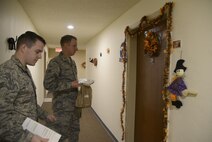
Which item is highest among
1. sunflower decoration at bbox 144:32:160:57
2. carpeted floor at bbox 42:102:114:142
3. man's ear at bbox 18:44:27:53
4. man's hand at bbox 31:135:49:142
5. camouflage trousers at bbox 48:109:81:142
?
sunflower decoration at bbox 144:32:160:57

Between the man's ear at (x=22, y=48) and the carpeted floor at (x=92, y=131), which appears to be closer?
the man's ear at (x=22, y=48)

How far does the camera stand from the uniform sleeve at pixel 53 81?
1.94 metres

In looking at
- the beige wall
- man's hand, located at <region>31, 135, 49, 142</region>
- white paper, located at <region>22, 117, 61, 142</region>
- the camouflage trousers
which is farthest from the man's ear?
the beige wall

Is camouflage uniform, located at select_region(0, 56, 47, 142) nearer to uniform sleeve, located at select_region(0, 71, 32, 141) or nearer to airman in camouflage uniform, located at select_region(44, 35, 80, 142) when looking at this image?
uniform sleeve, located at select_region(0, 71, 32, 141)

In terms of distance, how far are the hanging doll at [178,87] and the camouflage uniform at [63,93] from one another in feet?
3.44

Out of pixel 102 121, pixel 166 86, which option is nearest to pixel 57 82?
pixel 166 86

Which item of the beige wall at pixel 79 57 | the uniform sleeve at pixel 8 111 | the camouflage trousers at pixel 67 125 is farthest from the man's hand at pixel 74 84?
the beige wall at pixel 79 57

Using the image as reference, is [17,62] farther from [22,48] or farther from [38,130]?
[38,130]

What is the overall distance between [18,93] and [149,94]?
1.68 meters

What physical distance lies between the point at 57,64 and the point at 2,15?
702 mm

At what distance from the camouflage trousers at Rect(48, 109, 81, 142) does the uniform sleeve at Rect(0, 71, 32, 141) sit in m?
0.98

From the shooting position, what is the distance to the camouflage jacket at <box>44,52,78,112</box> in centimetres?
197

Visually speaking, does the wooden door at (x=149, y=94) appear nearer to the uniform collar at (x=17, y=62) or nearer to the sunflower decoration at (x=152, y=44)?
the sunflower decoration at (x=152, y=44)

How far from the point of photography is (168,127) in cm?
171
